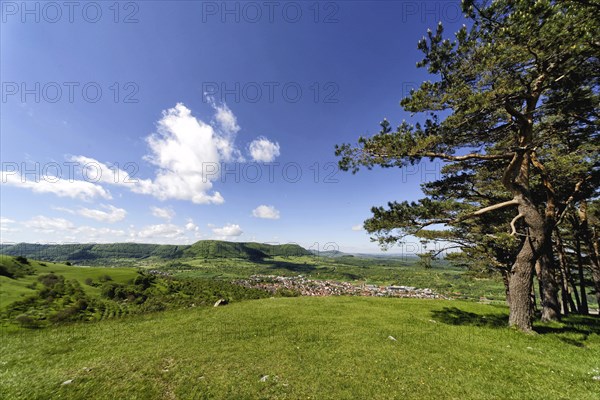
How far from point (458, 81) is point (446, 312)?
14129 millimetres

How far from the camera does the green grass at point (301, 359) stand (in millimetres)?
5551

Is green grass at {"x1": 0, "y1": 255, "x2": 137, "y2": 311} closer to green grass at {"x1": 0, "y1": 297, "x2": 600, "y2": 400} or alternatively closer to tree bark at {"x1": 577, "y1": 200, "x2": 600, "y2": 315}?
green grass at {"x1": 0, "y1": 297, "x2": 600, "y2": 400}

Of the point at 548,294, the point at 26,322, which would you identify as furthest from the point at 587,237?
the point at 26,322

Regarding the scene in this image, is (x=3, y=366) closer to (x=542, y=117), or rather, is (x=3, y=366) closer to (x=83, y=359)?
(x=83, y=359)

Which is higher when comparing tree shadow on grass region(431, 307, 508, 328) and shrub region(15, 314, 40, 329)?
shrub region(15, 314, 40, 329)

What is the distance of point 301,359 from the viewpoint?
7.48m

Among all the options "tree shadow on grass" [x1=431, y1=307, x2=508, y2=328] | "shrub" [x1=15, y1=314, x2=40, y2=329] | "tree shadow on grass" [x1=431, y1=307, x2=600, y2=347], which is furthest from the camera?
"tree shadow on grass" [x1=431, y1=307, x2=508, y2=328]

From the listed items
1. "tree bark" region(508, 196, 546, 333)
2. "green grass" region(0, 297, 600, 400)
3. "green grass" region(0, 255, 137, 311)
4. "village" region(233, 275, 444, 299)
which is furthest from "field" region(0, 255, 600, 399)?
"village" region(233, 275, 444, 299)

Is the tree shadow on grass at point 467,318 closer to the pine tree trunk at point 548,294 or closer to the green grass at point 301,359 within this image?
the green grass at point 301,359

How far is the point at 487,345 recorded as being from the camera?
27.7ft

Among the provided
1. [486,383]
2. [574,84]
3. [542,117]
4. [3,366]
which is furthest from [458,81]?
[3,366]

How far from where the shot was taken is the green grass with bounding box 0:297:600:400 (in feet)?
18.2

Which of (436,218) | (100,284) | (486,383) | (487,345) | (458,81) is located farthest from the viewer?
(100,284)

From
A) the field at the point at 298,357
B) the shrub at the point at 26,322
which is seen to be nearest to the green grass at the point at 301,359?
the field at the point at 298,357
